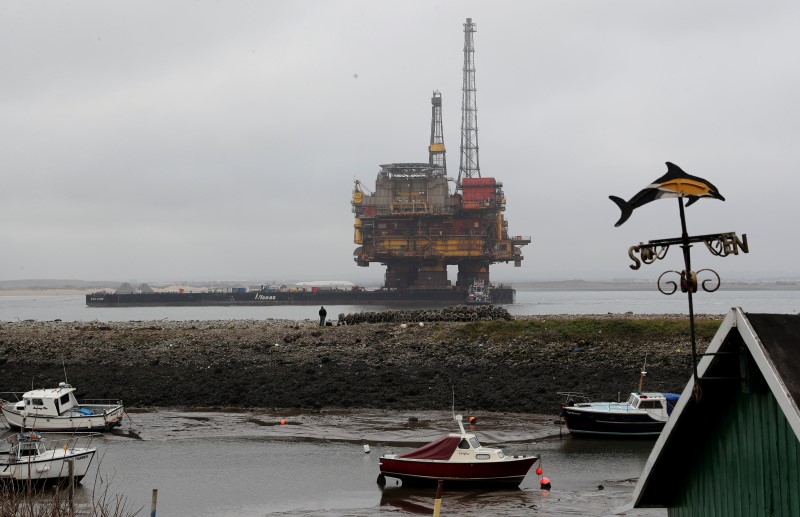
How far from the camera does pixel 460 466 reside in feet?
72.3

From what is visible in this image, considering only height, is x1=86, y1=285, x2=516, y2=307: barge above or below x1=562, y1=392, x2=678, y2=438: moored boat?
above

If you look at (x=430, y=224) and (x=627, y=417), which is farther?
(x=430, y=224)

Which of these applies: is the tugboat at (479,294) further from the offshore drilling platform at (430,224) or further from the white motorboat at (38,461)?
the white motorboat at (38,461)

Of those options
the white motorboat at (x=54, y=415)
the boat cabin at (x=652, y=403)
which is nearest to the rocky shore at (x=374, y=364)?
the boat cabin at (x=652, y=403)

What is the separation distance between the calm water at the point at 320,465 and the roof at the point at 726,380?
41.8 ft

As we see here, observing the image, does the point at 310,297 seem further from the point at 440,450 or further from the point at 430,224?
the point at 440,450

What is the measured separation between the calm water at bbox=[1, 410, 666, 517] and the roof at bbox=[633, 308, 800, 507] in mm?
12739

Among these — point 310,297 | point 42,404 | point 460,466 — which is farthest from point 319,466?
point 310,297

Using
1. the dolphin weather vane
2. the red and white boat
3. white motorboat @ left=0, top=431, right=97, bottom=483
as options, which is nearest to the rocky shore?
the red and white boat

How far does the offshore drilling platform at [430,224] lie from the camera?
119 metres

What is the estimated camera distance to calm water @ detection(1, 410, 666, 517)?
2103 centimetres

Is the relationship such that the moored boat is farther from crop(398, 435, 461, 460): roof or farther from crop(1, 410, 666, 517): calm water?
crop(398, 435, 461, 460): roof

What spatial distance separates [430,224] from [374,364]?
273 ft

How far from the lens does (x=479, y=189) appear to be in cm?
11862
